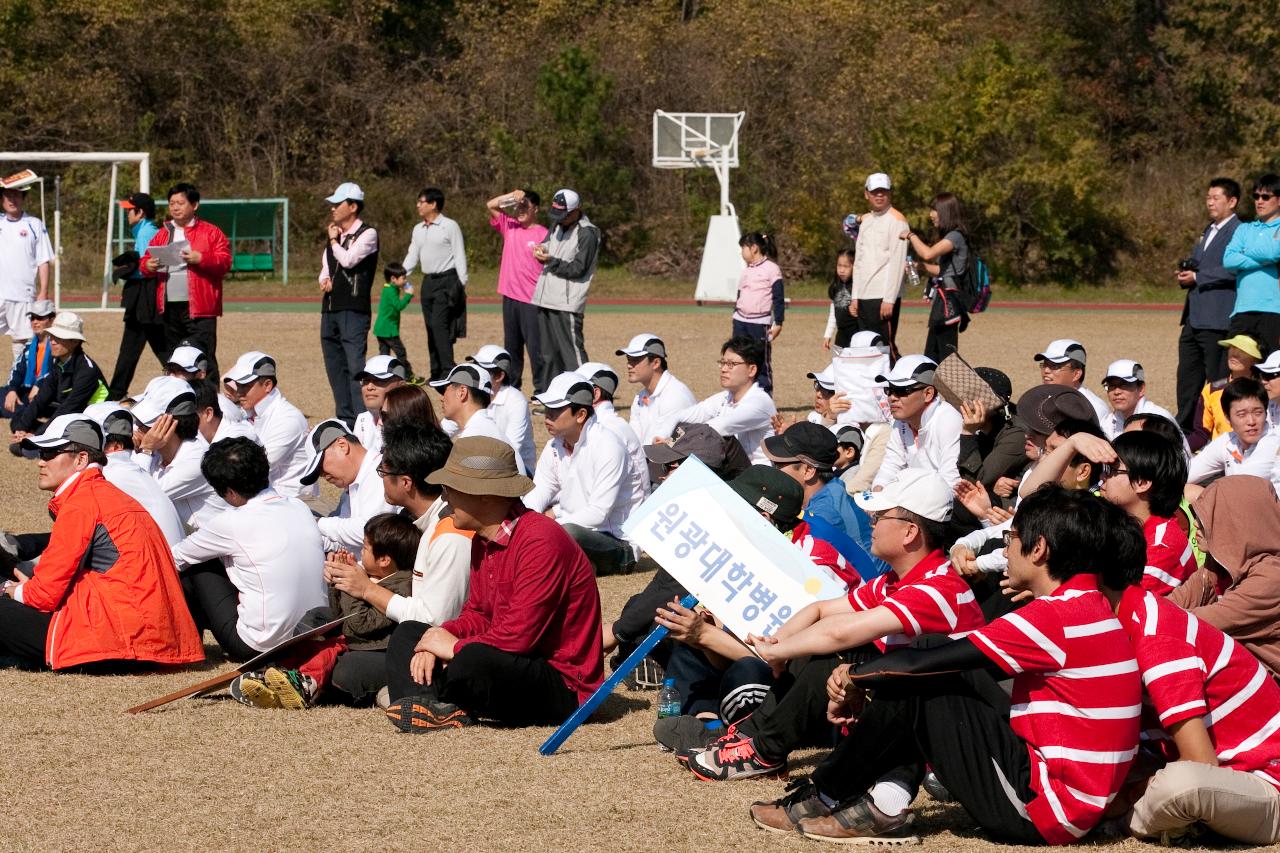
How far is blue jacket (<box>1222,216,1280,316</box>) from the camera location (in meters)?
11.2

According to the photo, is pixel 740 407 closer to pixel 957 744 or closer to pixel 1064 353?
pixel 1064 353

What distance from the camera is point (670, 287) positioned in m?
30.9

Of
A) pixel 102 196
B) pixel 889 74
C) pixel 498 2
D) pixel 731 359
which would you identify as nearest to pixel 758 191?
pixel 889 74

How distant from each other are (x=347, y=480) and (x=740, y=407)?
2.85 metres

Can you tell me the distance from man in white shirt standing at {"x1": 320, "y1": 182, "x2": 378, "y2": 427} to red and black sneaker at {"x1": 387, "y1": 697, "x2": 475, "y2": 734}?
24.6 feet

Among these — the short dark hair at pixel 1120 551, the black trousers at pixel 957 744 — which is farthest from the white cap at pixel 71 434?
the short dark hair at pixel 1120 551

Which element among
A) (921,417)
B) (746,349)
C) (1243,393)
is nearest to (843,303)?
(746,349)

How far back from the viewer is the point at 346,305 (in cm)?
1362

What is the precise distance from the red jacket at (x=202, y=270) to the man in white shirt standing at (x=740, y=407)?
496 cm

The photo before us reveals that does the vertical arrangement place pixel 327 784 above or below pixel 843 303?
below

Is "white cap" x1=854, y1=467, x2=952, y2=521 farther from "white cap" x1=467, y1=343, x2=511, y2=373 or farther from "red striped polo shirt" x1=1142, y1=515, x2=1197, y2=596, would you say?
"white cap" x1=467, y1=343, x2=511, y2=373

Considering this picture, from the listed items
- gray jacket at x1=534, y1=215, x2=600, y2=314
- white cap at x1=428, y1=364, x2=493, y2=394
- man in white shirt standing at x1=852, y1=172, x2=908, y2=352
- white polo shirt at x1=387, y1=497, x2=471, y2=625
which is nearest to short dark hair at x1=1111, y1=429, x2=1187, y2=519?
white polo shirt at x1=387, y1=497, x2=471, y2=625

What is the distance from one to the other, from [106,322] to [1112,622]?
66.5ft

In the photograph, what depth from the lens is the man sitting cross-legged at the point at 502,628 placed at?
5.83 m
